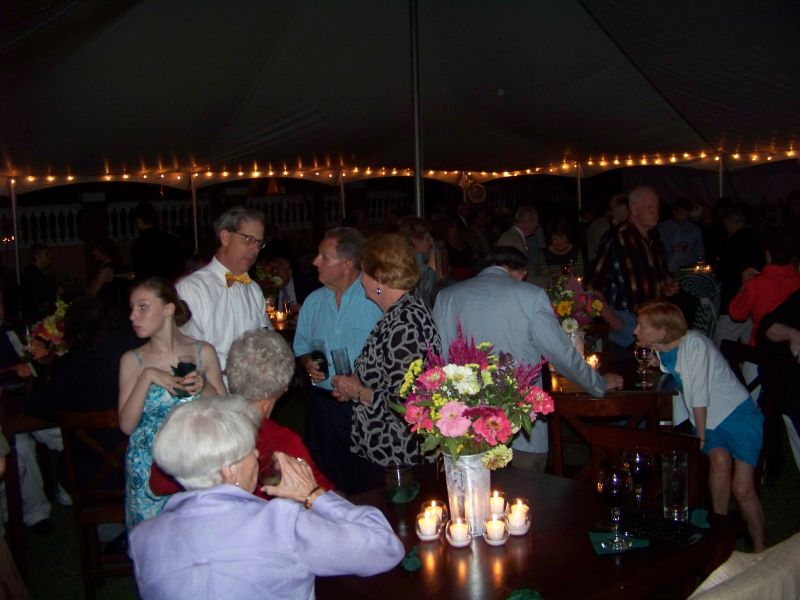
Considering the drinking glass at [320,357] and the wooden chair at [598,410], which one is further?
the drinking glass at [320,357]

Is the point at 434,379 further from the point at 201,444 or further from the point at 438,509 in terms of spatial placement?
the point at 201,444

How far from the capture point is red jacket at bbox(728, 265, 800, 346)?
16.5 ft

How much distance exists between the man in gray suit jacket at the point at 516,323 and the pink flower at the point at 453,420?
1.19m

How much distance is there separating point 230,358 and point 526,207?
19.2 ft

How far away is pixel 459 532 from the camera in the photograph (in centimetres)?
250

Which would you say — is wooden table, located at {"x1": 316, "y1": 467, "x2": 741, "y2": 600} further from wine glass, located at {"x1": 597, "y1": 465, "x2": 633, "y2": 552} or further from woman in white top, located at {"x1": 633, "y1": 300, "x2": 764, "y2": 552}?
woman in white top, located at {"x1": 633, "y1": 300, "x2": 764, "y2": 552}

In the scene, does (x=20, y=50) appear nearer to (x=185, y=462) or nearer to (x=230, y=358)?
(x=230, y=358)

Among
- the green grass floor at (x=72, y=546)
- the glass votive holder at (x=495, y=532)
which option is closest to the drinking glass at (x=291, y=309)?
the green grass floor at (x=72, y=546)

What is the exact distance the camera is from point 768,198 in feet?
50.1

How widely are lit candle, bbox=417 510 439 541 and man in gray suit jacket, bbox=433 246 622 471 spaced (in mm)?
1156

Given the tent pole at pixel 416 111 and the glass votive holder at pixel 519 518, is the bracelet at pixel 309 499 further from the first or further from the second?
the tent pole at pixel 416 111

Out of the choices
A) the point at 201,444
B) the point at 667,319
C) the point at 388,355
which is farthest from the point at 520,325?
the point at 201,444

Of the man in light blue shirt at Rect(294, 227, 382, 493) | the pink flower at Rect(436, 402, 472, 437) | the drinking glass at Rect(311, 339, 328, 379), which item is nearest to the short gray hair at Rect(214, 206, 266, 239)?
the man in light blue shirt at Rect(294, 227, 382, 493)

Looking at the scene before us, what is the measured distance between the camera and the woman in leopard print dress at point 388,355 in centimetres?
344
